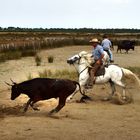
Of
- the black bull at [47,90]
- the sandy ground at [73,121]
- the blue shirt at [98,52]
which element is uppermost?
the blue shirt at [98,52]

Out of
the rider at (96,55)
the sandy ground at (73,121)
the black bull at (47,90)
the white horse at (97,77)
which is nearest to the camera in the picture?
the sandy ground at (73,121)

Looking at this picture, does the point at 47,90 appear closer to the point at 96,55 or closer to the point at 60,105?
the point at 60,105

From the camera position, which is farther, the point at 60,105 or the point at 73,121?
the point at 60,105

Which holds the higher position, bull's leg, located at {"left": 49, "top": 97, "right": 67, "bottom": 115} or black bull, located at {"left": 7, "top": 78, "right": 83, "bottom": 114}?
black bull, located at {"left": 7, "top": 78, "right": 83, "bottom": 114}

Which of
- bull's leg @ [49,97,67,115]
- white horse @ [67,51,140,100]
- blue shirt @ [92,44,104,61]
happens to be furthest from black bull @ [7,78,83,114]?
white horse @ [67,51,140,100]

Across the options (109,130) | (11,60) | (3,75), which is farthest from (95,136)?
(11,60)

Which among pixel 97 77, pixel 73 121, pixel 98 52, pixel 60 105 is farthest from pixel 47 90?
pixel 97 77

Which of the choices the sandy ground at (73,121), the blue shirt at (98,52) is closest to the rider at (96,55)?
the blue shirt at (98,52)

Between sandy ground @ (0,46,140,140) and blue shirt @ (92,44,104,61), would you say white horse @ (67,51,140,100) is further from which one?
sandy ground @ (0,46,140,140)

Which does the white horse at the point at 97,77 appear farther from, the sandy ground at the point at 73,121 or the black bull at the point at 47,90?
the black bull at the point at 47,90

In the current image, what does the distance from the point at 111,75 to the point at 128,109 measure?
7.70 feet

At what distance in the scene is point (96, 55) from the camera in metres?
18.2

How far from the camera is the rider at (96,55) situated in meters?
18.0

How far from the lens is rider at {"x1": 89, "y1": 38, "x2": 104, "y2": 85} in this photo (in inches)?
707
